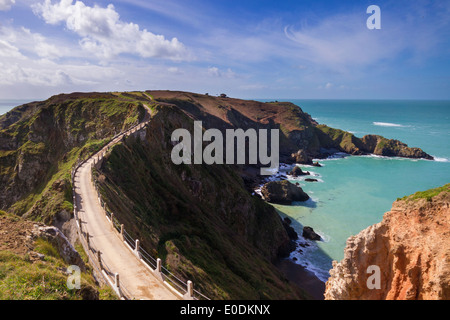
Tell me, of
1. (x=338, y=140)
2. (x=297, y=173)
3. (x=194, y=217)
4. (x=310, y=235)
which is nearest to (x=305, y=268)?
(x=310, y=235)

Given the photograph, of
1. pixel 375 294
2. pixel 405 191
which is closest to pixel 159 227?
→ pixel 375 294

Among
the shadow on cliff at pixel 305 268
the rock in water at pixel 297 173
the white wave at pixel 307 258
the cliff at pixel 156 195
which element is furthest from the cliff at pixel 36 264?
the rock in water at pixel 297 173

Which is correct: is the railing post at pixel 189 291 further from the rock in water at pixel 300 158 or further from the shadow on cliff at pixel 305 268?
the rock in water at pixel 300 158

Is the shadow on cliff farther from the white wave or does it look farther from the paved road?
the paved road

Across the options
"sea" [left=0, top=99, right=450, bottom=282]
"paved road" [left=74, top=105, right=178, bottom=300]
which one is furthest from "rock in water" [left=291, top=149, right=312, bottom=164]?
"paved road" [left=74, top=105, right=178, bottom=300]

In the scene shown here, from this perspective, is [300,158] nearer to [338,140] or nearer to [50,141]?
[338,140]
